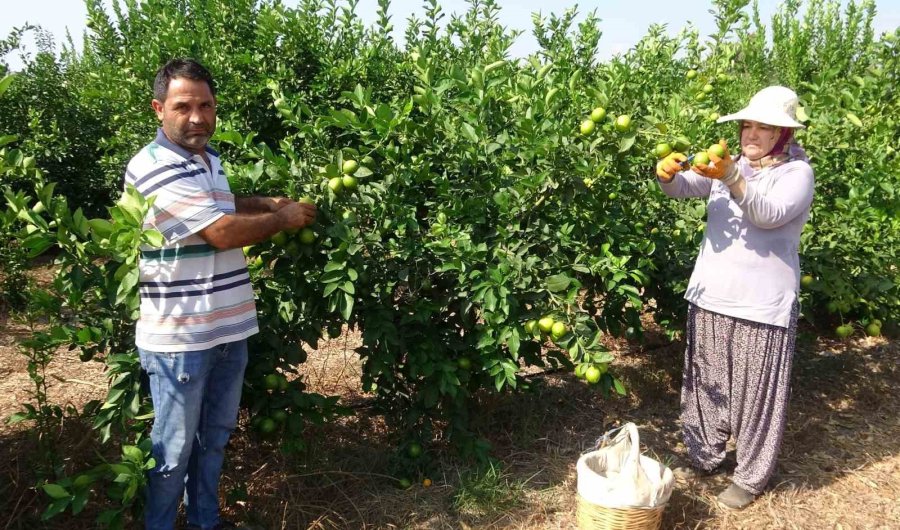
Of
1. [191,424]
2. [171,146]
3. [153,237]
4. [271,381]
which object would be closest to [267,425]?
[271,381]

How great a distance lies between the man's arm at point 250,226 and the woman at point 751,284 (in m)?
1.42

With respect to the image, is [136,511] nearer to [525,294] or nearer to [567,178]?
[525,294]

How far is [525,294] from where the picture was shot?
2646mm

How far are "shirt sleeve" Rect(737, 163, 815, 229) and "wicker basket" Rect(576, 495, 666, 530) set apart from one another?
45.2 inches

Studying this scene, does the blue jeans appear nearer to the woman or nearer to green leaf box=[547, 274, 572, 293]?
green leaf box=[547, 274, 572, 293]

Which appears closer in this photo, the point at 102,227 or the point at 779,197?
the point at 102,227

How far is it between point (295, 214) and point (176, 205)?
374 millimetres

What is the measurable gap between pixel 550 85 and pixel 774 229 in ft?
3.53

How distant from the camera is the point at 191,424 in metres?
2.18

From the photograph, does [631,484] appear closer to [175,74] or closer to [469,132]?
[469,132]

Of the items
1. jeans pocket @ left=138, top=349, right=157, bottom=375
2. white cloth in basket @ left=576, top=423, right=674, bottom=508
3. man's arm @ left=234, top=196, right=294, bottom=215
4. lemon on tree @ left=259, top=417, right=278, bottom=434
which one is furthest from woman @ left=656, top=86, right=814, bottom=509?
jeans pocket @ left=138, top=349, right=157, bottom=375

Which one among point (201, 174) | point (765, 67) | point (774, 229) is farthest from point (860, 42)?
point (201, 174)

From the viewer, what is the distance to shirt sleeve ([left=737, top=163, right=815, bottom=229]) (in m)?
2.45

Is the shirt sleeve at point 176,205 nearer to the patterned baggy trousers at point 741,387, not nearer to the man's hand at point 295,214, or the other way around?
the man's hand at point 295,214
